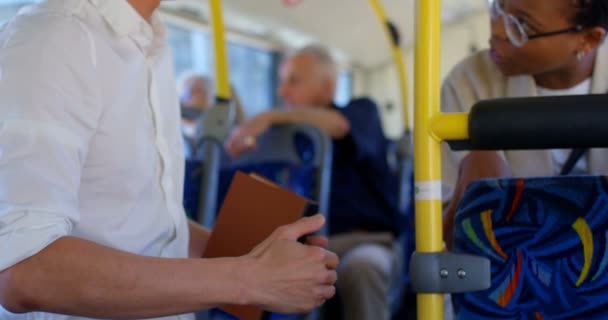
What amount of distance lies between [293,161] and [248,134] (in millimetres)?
186

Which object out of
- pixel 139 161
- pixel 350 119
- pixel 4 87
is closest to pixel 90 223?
pixel 139 161

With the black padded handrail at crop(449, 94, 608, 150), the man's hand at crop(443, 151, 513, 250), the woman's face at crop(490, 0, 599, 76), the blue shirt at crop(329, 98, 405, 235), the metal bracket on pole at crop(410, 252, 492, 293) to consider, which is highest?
the woman's face at crop(490, 0, 599, 76)

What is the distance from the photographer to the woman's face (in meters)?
1.21

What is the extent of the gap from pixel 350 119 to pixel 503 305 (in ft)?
6.33

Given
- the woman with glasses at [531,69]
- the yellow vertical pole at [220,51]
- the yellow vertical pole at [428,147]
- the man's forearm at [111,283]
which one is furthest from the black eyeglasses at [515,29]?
the yellow vertical pole at [220,51]

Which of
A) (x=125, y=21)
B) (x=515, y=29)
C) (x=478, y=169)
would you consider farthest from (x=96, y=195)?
(x=515, y=29)

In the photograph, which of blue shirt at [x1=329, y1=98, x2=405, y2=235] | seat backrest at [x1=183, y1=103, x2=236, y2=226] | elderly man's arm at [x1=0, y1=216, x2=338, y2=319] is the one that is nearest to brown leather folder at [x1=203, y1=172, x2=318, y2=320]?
elderly man's arm at [x1=0, y1=216, x2=338, y2=319]

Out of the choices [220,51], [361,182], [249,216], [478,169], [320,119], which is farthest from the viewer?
[361,182]

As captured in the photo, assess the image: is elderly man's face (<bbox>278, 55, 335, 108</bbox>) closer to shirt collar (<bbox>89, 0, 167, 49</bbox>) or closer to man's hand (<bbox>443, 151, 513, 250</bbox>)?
man's hand (<bbox>443, 151, 513, 250</bbox>)

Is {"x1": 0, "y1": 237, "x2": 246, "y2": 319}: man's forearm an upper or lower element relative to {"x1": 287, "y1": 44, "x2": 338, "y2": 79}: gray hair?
lower

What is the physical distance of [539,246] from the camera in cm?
77

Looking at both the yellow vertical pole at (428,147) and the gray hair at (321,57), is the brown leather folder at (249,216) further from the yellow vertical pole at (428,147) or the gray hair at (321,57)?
the gray hair at (321,57)

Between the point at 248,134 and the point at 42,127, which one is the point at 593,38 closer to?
the point at 42,127

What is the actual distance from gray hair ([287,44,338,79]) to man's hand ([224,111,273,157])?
2.37ft
